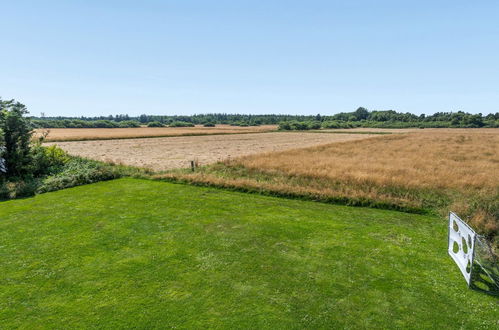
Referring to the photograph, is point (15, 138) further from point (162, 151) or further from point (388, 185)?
point (388, 185)

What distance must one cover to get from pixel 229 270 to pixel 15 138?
70.4ft

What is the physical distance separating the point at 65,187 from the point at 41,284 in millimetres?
13214

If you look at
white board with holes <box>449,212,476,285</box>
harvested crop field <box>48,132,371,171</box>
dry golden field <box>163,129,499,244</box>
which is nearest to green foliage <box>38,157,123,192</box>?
dry golden field <box>163,129,499,244</box>

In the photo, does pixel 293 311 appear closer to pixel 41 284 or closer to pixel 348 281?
pixel 348 281

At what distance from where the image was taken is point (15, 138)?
20.9 meters

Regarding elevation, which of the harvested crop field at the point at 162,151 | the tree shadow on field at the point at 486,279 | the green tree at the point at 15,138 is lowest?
the tree shadow on field at the point at 486,279

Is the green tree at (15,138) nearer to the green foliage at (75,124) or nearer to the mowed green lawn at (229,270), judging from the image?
the mowed green lawn at (229,270)

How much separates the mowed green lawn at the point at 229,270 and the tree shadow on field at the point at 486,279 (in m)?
0.34

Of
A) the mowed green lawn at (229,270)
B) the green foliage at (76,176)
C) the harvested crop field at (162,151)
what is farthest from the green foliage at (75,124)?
the mowed green lawn at (229,270)

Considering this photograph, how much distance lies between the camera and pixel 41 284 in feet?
25.0

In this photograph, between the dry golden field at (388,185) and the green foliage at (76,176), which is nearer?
the dry golden field at (388,185)

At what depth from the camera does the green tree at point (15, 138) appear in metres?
20.4

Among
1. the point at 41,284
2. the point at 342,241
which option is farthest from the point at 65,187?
the point at 342,241

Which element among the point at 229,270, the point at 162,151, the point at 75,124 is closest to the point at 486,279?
the point at 229,270
